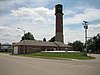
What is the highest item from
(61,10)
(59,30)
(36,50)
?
(61,10)

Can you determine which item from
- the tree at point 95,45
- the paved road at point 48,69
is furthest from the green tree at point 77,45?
the paved road at point 48,69

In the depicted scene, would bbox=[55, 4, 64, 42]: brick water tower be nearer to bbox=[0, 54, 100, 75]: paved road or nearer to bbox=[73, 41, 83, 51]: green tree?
bbox=[73, 41, 83, 51]: green tree

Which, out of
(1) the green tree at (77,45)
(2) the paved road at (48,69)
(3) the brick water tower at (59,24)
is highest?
(3) the brick water tower at (59,24)

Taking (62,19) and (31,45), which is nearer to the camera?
(31,45)

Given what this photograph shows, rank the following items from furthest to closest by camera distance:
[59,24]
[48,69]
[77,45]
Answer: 1. [77,45]
2. [59,24]
3. [48,69]

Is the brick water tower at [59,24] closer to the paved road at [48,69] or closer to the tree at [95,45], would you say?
the tree at [95,45]

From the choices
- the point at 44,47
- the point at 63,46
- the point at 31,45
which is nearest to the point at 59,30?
the point at 63,46

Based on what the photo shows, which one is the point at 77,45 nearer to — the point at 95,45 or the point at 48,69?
the point at 95,45

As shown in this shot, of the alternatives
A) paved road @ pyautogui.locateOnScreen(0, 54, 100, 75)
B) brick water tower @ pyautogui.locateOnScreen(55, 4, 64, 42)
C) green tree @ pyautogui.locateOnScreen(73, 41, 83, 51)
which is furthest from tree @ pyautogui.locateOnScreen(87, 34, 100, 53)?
paved road @ pyautogui.locateOnScreen(0, 54, 100, 75)

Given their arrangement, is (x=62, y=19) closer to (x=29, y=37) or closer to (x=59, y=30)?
(x=59, y=30)

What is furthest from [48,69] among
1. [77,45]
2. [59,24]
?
[77,45]

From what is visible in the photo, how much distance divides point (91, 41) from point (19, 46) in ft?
184

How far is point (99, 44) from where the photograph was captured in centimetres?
9862

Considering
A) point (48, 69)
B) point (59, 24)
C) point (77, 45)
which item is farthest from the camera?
point (77, 45)
